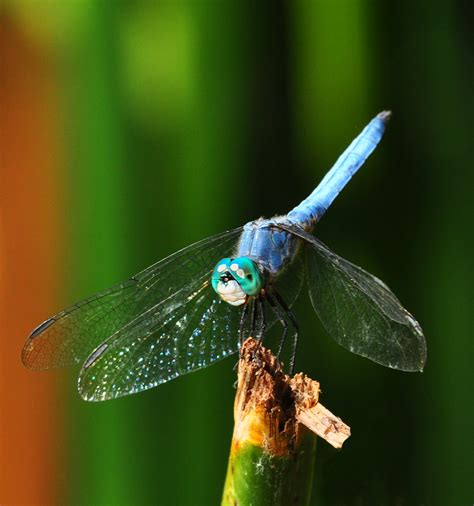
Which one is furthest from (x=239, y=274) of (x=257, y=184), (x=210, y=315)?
(x=257, y=184)

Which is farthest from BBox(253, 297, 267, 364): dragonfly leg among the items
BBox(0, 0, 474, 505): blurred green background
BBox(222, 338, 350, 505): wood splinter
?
BBox(222, 338, 350, 505): wood splinter

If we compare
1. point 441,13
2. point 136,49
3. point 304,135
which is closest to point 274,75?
point 304,135

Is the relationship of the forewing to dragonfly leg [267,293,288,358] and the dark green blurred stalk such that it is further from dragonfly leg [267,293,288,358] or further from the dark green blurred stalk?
the dark green blurred stalk

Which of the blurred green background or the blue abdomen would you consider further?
the blurred green background

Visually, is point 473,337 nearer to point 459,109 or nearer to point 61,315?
point 459,109

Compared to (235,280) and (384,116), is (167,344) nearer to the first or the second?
(235,280)

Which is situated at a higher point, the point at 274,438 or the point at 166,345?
the point at 274,438

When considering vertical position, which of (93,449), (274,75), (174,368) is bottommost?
(93,449)
